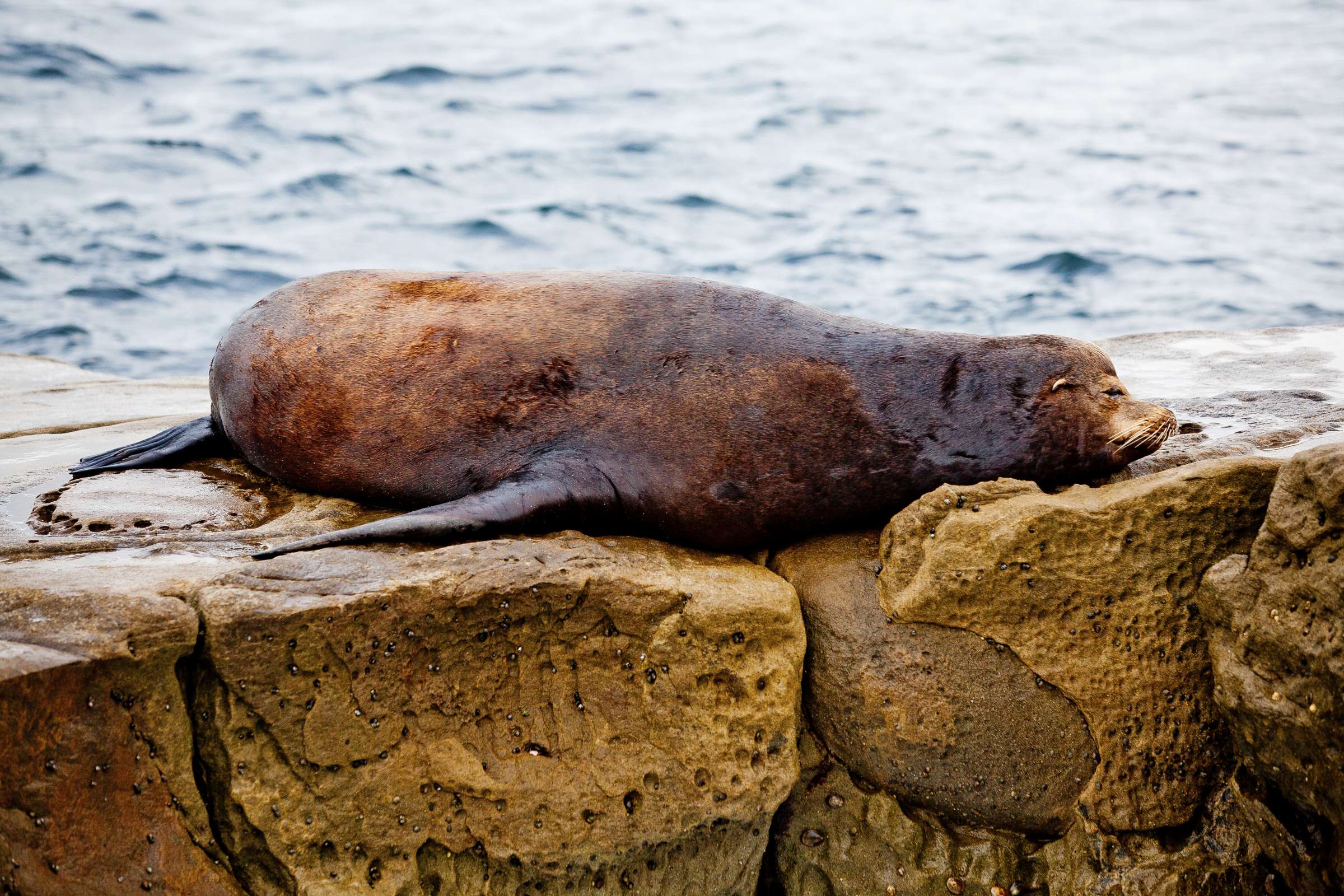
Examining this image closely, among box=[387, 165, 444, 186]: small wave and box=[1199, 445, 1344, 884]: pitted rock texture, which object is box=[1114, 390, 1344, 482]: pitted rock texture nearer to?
box=[1199, 445, 1344, 884]: pitted rock texture

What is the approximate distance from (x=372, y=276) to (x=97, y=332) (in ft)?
23.5

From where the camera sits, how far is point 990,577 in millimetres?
3689

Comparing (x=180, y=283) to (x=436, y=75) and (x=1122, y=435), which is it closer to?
(x=436, y=75)

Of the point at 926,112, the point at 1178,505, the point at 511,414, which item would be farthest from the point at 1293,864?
the point at 926,112

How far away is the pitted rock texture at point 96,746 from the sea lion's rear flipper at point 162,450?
132 centimetres

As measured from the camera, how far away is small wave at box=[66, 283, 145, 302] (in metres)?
11.5

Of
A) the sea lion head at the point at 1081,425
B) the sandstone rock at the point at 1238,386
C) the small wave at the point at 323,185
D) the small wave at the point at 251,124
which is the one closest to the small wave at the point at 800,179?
the small wave at the point at 323,185

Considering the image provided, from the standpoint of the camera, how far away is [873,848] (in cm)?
380

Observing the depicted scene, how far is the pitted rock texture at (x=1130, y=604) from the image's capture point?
3645mm

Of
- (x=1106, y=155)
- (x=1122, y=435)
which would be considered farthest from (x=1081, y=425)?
(x=1106, y=155)

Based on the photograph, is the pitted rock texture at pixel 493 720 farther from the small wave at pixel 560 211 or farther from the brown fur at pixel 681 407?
Answer: the small wave at pixel 560 211

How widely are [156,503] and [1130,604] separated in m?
3.19

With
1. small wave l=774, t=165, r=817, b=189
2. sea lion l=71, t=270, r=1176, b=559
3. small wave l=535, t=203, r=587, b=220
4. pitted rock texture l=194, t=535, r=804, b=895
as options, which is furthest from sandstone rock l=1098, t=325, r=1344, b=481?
small wave l=774, t=165, r=817, b=189

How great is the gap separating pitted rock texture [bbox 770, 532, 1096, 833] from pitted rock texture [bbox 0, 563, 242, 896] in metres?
1.83
